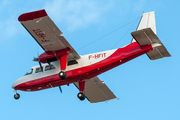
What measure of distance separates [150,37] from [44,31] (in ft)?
27.0

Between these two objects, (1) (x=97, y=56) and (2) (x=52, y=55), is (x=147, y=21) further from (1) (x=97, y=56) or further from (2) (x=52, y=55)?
(2) (x=52, y=55)

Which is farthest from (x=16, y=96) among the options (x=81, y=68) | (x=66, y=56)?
(x=81, y=68)

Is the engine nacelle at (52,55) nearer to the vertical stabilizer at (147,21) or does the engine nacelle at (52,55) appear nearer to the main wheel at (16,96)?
the main wheel at (16,96)

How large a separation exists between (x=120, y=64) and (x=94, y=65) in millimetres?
2157

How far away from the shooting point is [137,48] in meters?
28.0

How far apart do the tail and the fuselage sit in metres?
0.58

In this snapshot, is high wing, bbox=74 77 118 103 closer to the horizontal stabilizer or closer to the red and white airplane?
the red and white airplane

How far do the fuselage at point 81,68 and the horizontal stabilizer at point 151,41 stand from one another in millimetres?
483

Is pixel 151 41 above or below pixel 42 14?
below

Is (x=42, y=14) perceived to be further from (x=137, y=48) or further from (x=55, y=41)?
(x=137, y=48)

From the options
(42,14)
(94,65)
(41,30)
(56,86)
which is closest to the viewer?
(42,14)

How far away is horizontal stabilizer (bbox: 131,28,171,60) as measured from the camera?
85.8 feet

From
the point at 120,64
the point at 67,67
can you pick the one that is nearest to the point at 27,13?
the point at 67,67

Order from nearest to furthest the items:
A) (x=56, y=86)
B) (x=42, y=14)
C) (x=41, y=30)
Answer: (x=42, y=14) → (x=41, y=30) → (x=56, y=86)
